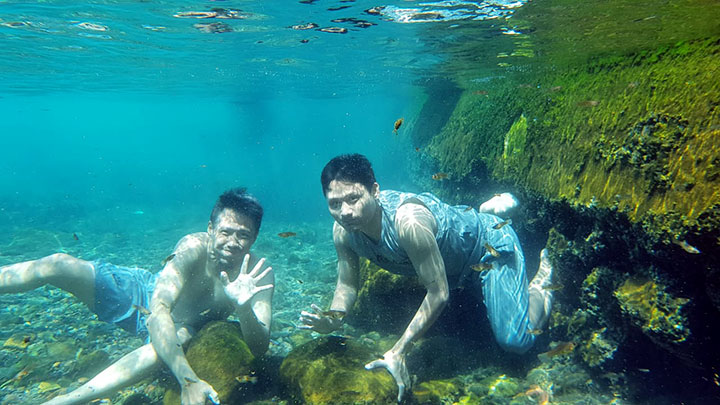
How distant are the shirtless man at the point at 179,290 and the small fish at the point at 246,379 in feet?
1.53

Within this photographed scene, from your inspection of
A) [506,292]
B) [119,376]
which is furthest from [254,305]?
[506,292]

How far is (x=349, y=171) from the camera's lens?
13.0ft

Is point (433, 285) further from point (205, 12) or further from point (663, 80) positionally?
point (205, 12)

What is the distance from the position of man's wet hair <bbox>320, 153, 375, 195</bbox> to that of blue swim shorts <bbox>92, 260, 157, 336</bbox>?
4060mm

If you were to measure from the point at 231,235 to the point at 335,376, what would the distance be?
7.62ft

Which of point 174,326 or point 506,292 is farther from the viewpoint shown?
point 506,292

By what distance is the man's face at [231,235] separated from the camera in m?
4.67

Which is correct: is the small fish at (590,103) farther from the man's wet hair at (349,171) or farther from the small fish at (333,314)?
the small fish at (333,314)

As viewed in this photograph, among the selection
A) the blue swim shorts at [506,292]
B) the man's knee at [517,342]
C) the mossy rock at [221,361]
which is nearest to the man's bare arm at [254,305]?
the mossy rock at [221,361]

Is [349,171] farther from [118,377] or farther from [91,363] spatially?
[91,363]

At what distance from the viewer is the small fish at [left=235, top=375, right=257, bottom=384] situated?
4.35 meters

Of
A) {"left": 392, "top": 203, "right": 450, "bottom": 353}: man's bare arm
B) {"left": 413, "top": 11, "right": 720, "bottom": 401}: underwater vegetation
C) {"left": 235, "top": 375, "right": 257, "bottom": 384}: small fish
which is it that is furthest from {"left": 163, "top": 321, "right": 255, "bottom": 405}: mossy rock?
{"left": 413, "top": 11, "right": 720, "bottom": 401}: underwater vegetation

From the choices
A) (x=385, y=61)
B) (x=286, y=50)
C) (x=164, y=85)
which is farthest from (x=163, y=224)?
(x=385, y=61)

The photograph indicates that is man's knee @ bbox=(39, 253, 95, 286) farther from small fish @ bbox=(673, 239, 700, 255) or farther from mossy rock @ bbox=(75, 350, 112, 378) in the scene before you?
small fish @ bbox=(673, 239, 700, 255)
